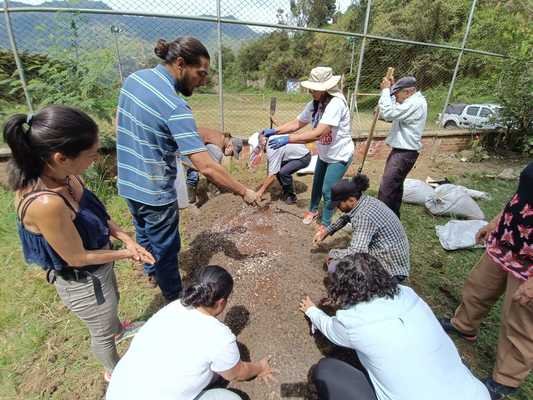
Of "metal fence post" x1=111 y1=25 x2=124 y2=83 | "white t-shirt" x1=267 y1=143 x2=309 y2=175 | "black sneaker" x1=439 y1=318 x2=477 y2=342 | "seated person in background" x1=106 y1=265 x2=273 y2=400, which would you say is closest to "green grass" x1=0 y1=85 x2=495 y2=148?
"metal fence post" x1=111 y1=25 x2=124 y2=83

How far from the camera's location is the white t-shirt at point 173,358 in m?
1.18

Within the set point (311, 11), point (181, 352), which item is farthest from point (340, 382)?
point (311, 11)

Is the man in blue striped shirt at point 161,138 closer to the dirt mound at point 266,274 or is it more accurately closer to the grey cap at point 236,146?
the dirt mound at point 266,274

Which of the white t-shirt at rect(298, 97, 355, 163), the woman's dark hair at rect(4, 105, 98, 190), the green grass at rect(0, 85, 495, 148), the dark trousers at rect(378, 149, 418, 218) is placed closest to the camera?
the woman's dark hair at rect(4, 105, 98, 190)

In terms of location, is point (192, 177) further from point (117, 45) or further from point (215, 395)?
point (215, 395)

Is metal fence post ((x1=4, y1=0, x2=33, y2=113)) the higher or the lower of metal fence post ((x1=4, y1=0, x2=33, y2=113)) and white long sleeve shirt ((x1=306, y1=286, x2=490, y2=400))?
the higher

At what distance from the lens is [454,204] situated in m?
3.79

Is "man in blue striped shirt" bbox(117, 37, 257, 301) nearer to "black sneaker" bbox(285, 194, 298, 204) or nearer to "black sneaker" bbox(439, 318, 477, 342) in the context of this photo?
"black sneaker" bbox(439, 318, 477, 342)

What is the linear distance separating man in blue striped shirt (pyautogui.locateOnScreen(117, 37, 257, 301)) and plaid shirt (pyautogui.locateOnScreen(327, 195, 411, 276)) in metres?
0.74

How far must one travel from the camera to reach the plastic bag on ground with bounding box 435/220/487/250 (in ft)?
10.8

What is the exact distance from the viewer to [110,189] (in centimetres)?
384

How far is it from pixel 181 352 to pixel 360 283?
853 millimetres

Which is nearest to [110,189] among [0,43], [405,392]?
[0,43]

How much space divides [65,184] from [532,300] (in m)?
2.27
